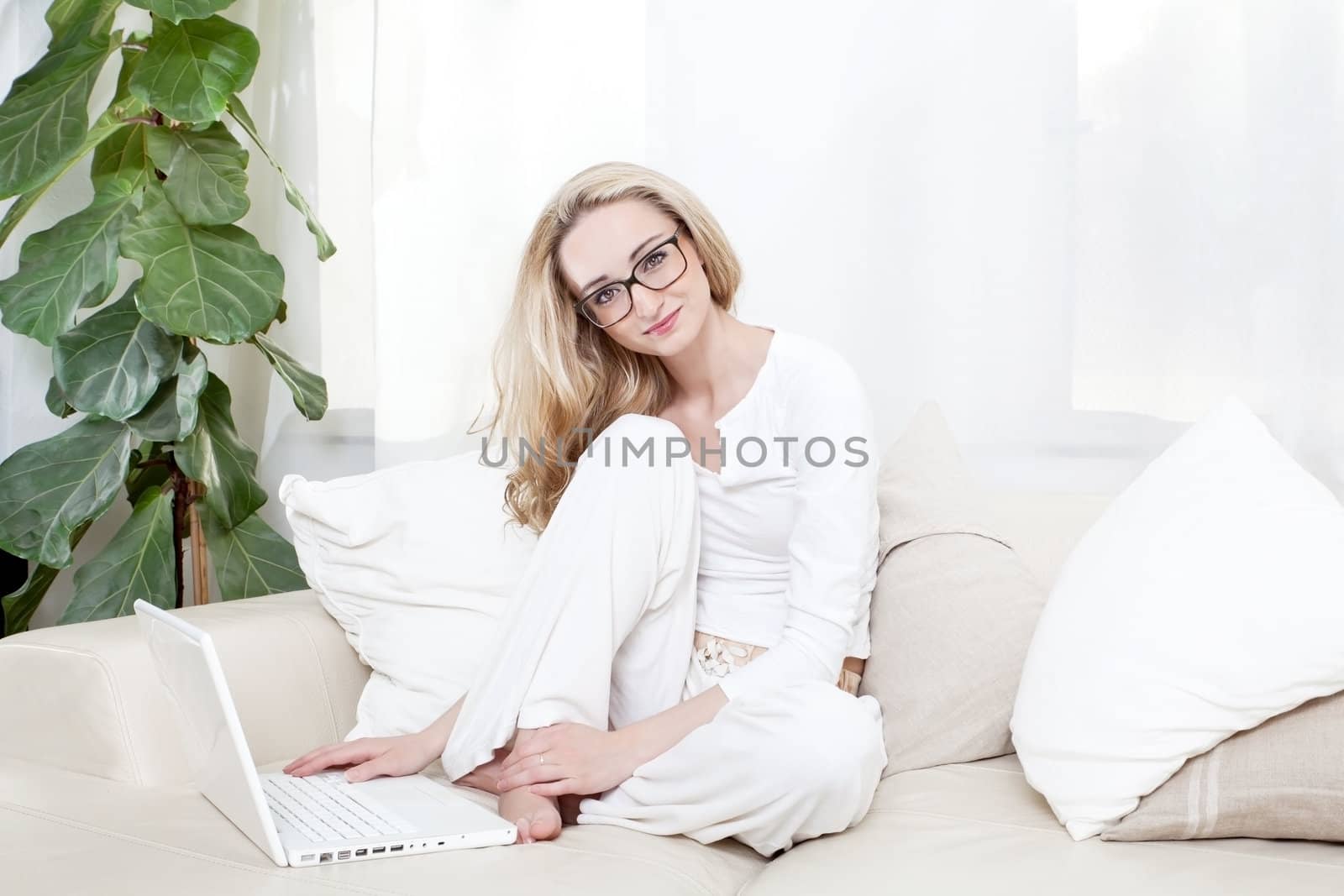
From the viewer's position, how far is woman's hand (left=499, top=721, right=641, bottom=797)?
1.21m

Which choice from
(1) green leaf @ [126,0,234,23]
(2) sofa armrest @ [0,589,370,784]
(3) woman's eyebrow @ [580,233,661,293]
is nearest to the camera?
(2) sofa armrest @ [0,589,370,784]

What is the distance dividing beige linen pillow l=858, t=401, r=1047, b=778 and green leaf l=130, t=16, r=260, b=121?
1373mm

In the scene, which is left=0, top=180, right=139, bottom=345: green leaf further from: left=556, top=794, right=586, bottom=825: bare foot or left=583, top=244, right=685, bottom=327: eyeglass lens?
left=556, top=794, right=586, bottom=825: bare foot

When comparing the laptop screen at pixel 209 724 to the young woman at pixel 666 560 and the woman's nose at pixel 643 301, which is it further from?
the woman's nose at pixel 643 301

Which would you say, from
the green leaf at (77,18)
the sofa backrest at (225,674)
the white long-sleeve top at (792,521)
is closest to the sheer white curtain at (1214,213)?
the sofa backrest at (225,674)

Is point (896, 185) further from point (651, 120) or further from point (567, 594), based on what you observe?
point (567, 594)

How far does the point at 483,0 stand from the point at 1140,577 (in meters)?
1.71

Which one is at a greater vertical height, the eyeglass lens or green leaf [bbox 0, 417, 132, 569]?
the eyeglass lens

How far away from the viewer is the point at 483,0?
2193 millimetres

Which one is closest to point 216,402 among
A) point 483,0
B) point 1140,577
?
point 483,0

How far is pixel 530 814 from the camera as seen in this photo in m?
1.16

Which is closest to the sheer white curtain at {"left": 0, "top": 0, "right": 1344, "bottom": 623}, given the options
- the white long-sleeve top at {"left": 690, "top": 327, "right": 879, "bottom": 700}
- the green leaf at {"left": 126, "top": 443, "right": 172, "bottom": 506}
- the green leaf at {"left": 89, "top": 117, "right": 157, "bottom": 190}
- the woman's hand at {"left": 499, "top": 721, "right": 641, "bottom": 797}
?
the green leaf at {"left": 126, "top": 443, "right": 172, "bottom": 506}

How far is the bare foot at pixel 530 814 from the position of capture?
114 cm

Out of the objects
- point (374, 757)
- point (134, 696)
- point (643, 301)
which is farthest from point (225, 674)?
point (643, 301)
